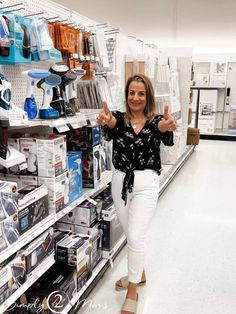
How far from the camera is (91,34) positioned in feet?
8.93

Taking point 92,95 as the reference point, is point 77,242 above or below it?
below

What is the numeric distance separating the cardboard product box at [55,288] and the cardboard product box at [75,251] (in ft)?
0.15

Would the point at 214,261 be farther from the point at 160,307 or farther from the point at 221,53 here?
the point at 221,53

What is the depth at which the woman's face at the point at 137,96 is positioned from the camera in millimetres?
2082

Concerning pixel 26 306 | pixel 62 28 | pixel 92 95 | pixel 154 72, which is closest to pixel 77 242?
pixel 26 306

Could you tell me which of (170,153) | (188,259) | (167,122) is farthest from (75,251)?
(170,153)

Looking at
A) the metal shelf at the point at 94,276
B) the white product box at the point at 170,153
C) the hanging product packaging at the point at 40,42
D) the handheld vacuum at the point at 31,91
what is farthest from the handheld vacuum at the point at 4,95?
the white product box at the point at 170,153

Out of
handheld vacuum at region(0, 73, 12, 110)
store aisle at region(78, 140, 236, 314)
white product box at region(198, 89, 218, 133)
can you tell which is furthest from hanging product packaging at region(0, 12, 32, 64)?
white product box at region(198, 89, 218, 133)

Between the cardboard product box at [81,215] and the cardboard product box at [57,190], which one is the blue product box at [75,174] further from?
the cardboard product box at [81,215]

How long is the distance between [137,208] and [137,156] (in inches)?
12.9

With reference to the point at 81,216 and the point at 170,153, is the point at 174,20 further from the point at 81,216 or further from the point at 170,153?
the point at 81,216

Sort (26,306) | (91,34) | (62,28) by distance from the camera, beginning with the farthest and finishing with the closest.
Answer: (91,34), (62,28), (26,306)

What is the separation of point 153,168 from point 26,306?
42.9 inches

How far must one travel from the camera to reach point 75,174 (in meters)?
2.10
